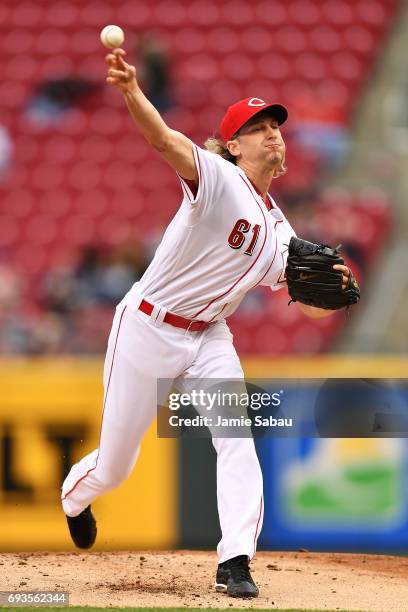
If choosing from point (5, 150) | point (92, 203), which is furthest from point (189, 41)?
point (92, 203)

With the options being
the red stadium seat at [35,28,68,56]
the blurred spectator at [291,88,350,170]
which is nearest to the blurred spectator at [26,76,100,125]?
the red stadium seat at [35,28,68,56]

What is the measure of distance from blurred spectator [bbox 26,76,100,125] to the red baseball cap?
658 cm

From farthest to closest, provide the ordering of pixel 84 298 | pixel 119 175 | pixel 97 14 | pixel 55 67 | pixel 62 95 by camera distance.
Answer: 1. pixel 97 14
2. pixel 55 67
3. pixel 62 95
4. pixel 119 175
5. pixel 84 298

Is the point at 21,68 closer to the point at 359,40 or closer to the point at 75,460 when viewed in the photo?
the point at 359,40

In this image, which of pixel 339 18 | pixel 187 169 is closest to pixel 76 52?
pixel 339 18

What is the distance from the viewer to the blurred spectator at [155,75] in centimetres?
1009

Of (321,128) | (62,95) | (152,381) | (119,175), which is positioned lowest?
(152,381)

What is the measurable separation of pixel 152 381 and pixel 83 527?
84 centimetres

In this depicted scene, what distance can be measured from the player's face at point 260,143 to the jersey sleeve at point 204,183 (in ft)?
1.02

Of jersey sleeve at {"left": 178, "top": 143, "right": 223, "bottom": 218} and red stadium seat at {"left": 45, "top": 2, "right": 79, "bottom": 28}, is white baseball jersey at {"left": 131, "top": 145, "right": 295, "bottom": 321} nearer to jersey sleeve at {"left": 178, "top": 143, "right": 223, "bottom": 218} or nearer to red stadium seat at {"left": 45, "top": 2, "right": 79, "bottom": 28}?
jersey sleeve at {"left": 178, "top": 143, "right": 223, "bottom": 218}

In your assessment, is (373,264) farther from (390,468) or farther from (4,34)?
(4,34)

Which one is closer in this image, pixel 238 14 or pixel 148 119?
pixel 148 119

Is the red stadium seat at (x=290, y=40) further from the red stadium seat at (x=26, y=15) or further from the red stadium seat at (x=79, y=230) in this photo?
the red stadium seat at (x=79, y=230)

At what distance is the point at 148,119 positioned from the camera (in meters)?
3.53
